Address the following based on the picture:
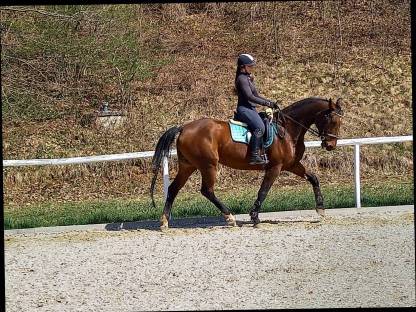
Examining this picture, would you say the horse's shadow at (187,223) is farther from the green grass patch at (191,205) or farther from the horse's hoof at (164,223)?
the green grass patch at (191,205)

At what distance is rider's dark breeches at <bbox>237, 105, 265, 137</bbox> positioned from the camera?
11.4 m

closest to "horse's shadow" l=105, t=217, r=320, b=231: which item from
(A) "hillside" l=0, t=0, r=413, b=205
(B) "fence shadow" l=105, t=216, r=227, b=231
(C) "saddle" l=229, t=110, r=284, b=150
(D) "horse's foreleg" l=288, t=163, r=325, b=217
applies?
(B) "fence shadow" l=105, t=216, r=227, b=231

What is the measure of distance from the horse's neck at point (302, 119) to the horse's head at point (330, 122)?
0.30ft

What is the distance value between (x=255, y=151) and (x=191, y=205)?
392 cm

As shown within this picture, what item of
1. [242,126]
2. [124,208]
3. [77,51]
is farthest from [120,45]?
[242,126]

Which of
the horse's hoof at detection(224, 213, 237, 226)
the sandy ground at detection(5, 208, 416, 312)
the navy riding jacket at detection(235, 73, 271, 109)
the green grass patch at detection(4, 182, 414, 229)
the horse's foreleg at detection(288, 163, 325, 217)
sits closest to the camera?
the sandy ground at detection(5, 208, 416, 312)

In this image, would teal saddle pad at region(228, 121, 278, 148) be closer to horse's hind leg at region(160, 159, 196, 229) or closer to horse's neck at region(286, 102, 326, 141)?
horse's neck at region(286, 102, 326, 141)

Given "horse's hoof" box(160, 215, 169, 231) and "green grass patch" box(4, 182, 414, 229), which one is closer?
"horse's hoof" box(160, 215, 169, 231)

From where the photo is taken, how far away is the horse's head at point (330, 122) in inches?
459

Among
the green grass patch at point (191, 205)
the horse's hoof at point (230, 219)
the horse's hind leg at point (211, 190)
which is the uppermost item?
the horse's hind leg at point (211, 190)

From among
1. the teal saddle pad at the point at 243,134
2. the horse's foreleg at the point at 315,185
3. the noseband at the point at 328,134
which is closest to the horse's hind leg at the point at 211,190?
the teal saddle pad at the point at 243,134

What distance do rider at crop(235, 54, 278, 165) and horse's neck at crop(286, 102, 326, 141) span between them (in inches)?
21.4

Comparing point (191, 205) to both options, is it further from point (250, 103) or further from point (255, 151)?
point (250, 103)

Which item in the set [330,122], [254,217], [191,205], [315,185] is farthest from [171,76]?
[254,217]
